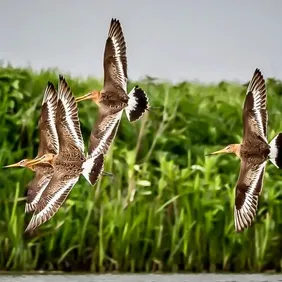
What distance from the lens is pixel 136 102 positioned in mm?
6652

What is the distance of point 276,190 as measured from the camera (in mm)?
7215

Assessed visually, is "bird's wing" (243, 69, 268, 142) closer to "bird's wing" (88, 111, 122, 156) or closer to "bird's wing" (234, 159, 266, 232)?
"bird's wing" (234, 159, 266, 232)

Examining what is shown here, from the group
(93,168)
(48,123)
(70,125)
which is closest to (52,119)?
(48,123)

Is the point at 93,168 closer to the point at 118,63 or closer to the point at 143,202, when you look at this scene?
the point at 118,63

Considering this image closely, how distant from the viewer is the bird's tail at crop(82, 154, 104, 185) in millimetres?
6562

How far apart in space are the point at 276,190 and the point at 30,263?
2.29 feet

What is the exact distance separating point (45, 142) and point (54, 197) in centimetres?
16

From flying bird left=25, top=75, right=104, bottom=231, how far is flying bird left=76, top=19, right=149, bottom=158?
0.14 feet

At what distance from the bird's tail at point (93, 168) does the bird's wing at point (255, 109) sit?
37 cm

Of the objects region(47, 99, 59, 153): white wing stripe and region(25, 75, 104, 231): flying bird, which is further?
region(47, 99, 59, 153): white wing stripe

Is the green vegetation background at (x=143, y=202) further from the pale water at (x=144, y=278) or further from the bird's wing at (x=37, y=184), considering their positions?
the bird's wing at (x=37, y=184)

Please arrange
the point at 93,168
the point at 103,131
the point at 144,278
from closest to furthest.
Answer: the point at 93,168 < the point at 103,131 < the point at 144,278

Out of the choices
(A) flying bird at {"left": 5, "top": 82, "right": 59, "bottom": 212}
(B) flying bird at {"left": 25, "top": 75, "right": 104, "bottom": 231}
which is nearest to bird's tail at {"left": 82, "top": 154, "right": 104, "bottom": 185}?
(B) flying bird at {"left": 25, "top": 75, "right": 104, "bottom": 231}

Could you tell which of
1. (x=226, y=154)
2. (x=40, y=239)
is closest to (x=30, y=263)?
(x=40, y=239)
